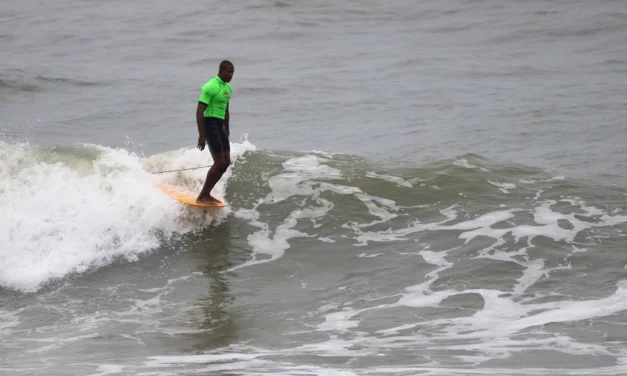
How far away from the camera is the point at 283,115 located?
17.2m

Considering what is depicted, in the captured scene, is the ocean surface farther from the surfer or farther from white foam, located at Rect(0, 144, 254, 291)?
the surfer

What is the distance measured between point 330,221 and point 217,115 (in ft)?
6.56

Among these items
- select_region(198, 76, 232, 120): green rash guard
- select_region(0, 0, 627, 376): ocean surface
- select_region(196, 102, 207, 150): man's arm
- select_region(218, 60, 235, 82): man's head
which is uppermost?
select_region(218, 60, 235, 82): man's head

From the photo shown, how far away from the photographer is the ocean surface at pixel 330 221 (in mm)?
6277

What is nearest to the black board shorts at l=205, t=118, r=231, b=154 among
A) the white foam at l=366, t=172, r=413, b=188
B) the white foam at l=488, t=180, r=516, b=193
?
the white foam at l=366, t=172, r=413, b=188

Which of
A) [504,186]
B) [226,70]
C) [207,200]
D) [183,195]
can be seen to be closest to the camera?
[226,70]

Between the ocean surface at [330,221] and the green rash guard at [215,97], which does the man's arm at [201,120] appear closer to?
the green rash guard at [215,97]

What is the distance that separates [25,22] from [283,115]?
609 inches

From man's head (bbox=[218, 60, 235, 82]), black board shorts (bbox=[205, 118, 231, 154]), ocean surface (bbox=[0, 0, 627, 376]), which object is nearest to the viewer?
ocean surface (bbox=[0, 0, 627, 376])

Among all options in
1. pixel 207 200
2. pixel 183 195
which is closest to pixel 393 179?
pixel 207 200

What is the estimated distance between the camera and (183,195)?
10.0m

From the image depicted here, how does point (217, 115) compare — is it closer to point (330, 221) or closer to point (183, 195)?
point (183, 195)

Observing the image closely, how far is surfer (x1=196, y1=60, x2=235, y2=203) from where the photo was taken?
8.74 meters

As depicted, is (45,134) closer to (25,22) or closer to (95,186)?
(95,186)
